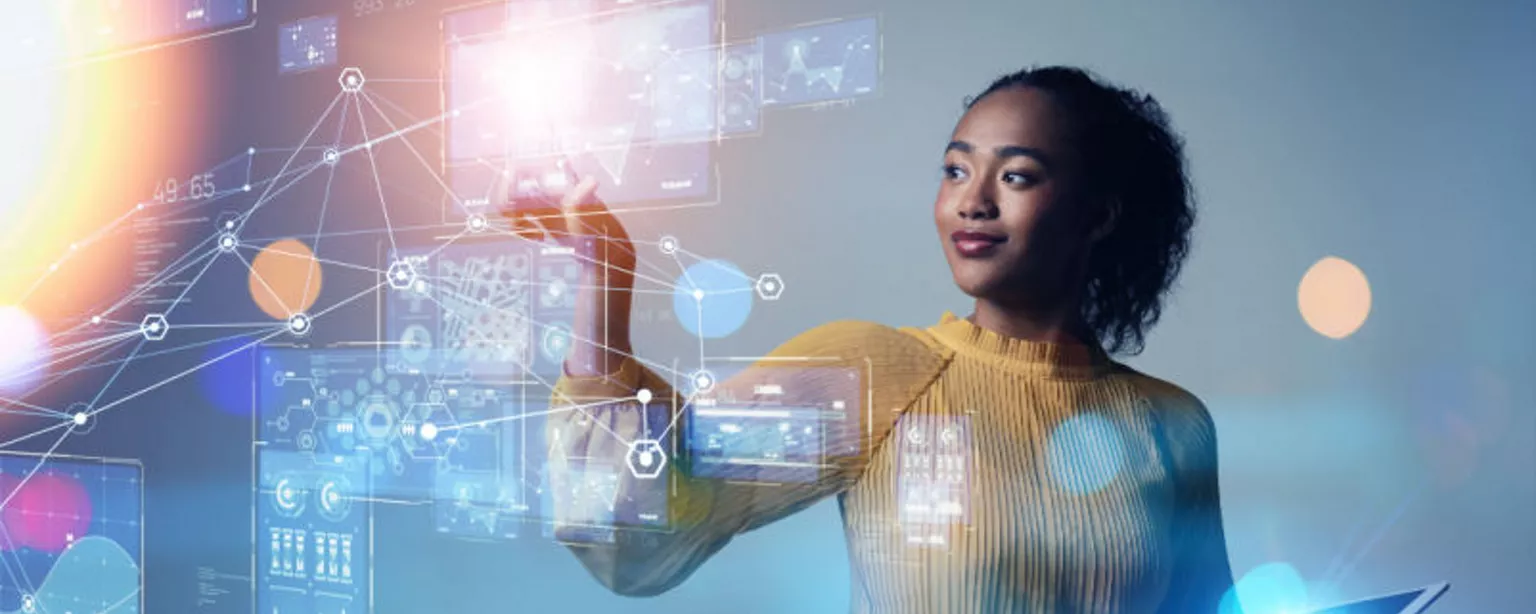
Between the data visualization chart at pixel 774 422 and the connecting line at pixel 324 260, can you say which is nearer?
the data visualization chart at pixel 774 422

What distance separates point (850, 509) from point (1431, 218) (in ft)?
1.94

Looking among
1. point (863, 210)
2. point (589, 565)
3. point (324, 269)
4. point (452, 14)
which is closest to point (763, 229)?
point (863, 210)

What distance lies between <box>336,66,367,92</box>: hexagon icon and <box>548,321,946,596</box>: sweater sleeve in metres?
0.56

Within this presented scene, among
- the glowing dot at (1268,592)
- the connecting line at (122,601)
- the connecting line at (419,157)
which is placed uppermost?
the connecting line at (419,157)

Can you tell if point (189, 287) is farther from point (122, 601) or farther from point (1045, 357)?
point (1045, 357)

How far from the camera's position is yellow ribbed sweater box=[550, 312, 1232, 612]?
3.58 ft

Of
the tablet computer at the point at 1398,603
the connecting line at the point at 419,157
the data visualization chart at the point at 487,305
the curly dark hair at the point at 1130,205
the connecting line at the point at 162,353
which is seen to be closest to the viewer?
the tablet computer at the point at 1398,603

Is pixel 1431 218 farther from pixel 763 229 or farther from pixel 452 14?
pixel 452 14

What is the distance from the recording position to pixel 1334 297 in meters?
1.04

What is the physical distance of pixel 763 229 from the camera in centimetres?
134

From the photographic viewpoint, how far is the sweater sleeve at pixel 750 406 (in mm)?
1217

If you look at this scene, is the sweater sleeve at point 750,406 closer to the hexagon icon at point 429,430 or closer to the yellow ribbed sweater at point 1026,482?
the yellow ribbed sweater at point 1026,482

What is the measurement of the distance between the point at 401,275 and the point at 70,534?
2.74ft

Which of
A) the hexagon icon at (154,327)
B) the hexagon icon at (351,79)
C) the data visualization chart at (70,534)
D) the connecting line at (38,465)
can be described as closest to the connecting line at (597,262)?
the hexagon icon at (351,79)
